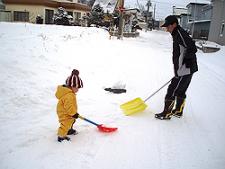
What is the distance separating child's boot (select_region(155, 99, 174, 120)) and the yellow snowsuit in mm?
1883

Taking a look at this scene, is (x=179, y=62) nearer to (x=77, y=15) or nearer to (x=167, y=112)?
(x=167, y=112)

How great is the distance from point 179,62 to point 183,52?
0.62 ft

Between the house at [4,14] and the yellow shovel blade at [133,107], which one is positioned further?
the house at [4,14]

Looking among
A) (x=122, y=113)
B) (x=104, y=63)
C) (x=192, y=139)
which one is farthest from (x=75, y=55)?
(x=192, y=139)

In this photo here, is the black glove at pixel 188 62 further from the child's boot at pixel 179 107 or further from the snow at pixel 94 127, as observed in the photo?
the snow at pixel 94 127

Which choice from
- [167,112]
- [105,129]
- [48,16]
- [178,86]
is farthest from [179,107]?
[48,16]

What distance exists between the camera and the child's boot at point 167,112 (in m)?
5.00

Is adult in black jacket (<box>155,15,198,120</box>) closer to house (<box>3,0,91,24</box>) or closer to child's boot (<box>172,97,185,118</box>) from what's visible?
child's boot (<box>172,97,185,118</box>)

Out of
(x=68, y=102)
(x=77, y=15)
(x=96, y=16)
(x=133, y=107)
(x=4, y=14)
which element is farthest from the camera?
(x=77, y=15)

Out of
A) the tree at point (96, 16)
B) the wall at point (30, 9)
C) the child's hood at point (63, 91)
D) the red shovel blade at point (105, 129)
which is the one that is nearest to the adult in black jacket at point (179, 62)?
the red shovel blade at point (105, 129)

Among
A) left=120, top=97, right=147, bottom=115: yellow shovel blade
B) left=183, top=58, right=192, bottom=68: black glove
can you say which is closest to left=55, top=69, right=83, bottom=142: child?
left=120, top=97, right=147, bottom=115: yellow shovel blade

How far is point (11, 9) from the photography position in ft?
94.4

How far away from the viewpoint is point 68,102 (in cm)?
379

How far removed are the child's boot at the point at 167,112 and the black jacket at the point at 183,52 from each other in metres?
0.55
